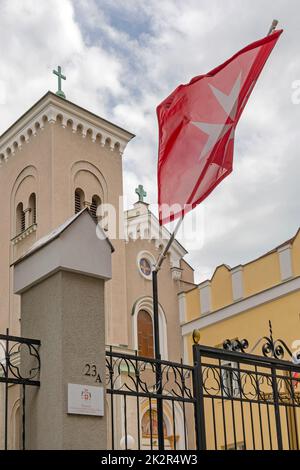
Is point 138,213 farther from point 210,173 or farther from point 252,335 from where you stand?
point 210,173

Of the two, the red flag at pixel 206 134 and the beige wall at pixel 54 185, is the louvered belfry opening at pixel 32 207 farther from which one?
the red flag at pixel 206 134

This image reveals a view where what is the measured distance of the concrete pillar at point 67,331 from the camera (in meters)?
5.55

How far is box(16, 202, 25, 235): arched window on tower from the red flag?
18222 millimetres

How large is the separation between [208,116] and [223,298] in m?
14.7

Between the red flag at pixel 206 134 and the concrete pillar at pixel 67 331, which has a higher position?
the red flag at pixel 206 134

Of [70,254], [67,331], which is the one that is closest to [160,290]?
[70,254]

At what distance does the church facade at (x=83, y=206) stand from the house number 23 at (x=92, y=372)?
17.7 meters

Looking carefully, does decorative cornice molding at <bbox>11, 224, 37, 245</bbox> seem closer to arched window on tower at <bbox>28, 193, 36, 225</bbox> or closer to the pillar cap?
arched window on tower at <bbox>28, 193, 36, 225</bbox>

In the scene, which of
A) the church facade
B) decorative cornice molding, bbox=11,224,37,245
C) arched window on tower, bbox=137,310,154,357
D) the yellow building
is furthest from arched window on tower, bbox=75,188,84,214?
the yellow building

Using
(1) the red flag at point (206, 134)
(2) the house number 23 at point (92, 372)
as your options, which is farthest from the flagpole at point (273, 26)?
(2) the house number 23 at point (92, 372)

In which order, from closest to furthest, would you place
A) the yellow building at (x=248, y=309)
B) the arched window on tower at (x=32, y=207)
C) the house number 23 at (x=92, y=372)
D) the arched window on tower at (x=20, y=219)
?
the house number 23 at (x=92, y=372), the yellow building at (x=248, y=309), the arched window on tower at (x=32, y=207), the arched window on tower at (x=20, y=219)

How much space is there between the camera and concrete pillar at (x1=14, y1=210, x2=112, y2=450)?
555 cm

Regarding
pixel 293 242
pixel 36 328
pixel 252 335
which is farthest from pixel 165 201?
pixel 252 335

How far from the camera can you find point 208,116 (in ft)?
27.0
